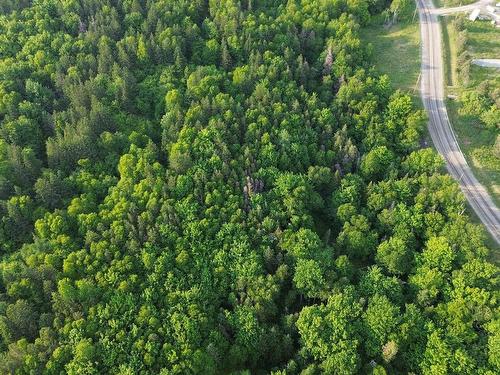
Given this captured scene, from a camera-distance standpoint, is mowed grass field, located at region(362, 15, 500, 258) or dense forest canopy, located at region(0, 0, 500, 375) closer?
dense forest canopy, located at region(0, 0, 500, 375)

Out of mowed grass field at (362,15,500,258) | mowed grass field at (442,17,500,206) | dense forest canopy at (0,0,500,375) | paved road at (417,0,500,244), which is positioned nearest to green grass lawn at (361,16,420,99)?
mowed grass field at (362,15,500,258)

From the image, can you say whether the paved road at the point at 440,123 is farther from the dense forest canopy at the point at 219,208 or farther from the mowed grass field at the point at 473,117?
the dense forest canopy at the point at 219,208

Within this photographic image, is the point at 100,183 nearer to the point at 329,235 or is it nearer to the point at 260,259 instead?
the point at 260,259

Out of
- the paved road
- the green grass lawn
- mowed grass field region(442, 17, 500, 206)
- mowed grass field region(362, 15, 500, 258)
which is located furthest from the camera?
the green grass lawn

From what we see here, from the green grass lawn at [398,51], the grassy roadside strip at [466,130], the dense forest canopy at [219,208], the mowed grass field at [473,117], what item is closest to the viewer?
the dense forest canopy at [219,208]

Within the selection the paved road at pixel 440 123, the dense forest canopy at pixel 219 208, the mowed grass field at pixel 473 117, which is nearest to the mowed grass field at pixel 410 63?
the mowed grass field at pixel 473 117

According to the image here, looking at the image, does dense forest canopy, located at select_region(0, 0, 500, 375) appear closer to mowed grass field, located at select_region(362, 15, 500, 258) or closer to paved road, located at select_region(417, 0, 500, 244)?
paved road, located at select_region(417, 0, 500, 244)

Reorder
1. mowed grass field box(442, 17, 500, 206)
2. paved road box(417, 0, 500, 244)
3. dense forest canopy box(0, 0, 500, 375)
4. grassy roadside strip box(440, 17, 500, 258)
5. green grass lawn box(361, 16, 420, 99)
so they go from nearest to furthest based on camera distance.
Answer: dense forest canopy box(0, 0, 500, 375), grassy roadside strip box(440, 17, 500, 258), paved road box(417, 0, 500, 244), mowed grass field box(442, 17, 500, 206), green grass lawn box(361, 16, 420, 99)
